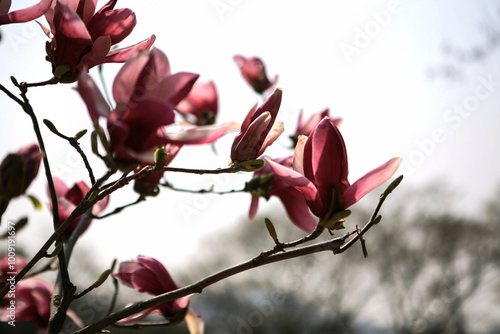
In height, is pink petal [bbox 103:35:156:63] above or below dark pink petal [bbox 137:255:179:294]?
above

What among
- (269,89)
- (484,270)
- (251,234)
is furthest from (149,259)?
(484,270)

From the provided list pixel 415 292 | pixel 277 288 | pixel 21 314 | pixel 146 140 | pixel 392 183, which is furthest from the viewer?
pixel 415 292

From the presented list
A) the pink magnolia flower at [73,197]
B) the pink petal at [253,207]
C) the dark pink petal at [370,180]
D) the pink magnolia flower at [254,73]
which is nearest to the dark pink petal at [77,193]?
the pink magnolia flower at [73,197]

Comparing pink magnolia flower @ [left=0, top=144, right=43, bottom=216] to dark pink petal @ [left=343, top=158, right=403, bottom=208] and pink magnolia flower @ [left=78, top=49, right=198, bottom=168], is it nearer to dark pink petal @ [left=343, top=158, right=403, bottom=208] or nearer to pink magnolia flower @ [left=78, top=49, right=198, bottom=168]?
pink magnolia flower @ [left=78, top=49, right=198, bottom=168]

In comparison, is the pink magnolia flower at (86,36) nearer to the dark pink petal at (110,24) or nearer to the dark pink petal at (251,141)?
the dark pink petal at (110,24)

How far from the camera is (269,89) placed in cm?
107

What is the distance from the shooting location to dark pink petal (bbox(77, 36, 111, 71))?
404mm

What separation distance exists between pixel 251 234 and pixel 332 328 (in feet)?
8.13

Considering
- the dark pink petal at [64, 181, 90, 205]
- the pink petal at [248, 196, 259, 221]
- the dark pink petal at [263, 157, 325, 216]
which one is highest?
the dark pink petal at [64, 181, 90, 205]

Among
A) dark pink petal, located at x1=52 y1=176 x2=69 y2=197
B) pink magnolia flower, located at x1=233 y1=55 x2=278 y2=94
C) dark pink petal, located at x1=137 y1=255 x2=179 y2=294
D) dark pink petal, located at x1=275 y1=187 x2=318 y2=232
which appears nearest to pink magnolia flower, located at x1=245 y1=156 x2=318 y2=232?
dark pink petal, located at x1=275 y1=187 x2=318 y2=232

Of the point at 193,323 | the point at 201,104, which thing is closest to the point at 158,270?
the point at 193,323

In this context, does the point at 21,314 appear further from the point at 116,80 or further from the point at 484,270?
the point at 484,270

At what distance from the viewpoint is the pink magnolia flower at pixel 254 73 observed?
105 cm

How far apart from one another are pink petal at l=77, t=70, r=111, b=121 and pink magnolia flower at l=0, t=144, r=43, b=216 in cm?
9
